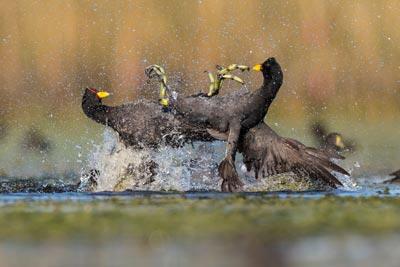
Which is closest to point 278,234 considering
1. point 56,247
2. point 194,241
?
point 194,241

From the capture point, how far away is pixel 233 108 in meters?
14.9

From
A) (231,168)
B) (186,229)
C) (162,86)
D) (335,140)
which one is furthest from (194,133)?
(186,229)

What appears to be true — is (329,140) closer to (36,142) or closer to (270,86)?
(270,86)

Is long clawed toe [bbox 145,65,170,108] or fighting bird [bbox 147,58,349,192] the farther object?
long clawed toe [bbox 145,65,170,108]

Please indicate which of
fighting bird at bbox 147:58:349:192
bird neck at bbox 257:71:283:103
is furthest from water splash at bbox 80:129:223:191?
bird neck at bbox 257:71:283:103

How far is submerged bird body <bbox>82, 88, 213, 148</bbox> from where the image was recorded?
15117mm

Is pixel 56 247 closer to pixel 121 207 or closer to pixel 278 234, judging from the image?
pixel 278 234

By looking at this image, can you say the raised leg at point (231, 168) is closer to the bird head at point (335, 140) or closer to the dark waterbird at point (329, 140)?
the dark waterbird at point (329, 140)

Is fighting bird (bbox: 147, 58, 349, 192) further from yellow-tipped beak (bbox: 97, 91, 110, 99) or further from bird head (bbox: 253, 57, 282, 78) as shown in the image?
yellow-tipped beak (bbox: 97, 91, 110, 99)

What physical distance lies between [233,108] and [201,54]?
7.13 meters

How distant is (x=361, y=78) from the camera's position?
22.3 metres

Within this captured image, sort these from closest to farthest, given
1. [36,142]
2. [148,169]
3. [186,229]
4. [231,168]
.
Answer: [186,229], [231,168], [148,169], [36,142]

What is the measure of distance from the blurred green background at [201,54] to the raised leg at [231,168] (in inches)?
242

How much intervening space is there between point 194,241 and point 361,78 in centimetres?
1463
